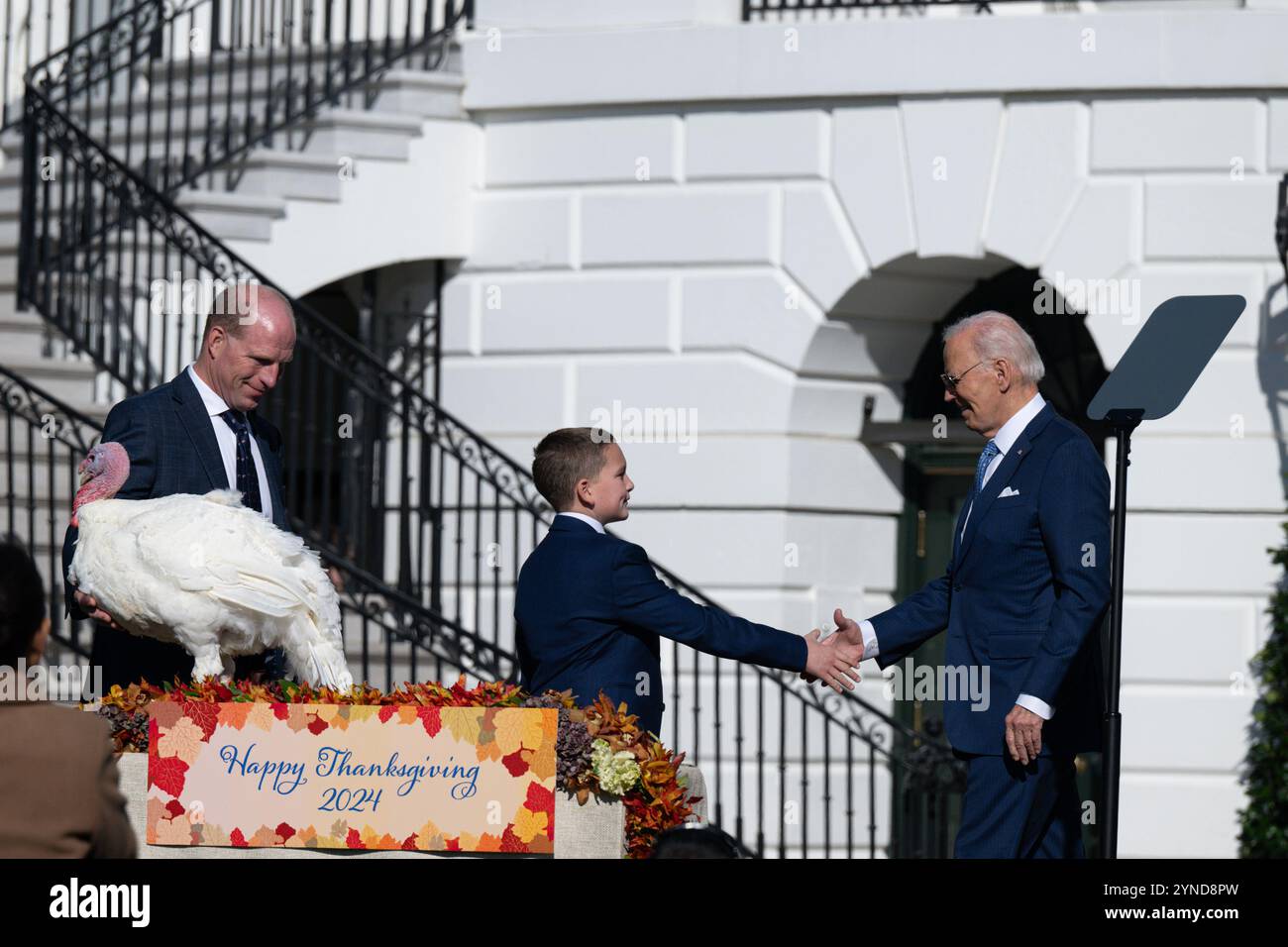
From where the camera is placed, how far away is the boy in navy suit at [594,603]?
590cm

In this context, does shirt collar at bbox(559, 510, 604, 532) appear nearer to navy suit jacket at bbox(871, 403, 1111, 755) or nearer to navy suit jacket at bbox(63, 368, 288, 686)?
navy suit jacket at bbox(63, 368, 288, 686)

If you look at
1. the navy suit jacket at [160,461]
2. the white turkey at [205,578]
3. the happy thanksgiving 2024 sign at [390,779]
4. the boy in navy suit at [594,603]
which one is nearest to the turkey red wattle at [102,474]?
the white turkey at [205,578]

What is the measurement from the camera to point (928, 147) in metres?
11.3

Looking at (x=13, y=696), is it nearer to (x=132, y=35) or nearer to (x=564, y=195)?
(x=564, y=195)

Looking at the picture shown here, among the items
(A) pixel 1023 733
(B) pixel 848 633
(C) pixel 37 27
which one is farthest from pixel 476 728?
(C) pixel 37 27

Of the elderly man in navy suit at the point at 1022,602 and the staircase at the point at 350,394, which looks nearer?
the elderly man in navy suit at the point at 1022,602

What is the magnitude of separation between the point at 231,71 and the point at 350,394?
214 centimetres

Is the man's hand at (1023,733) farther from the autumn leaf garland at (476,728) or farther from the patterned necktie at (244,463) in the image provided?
the patterned necktie at (244,463)

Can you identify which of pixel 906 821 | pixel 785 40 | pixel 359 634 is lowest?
pixel 906 821

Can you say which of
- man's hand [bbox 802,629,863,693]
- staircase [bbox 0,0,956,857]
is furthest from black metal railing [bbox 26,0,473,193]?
man's hand [bbox 802,629,863,693]

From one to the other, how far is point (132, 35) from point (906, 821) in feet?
22.3

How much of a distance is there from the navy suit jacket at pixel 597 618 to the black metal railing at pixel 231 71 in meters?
6.89

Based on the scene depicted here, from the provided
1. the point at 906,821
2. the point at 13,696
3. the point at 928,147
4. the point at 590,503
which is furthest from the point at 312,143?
the point at 13,696

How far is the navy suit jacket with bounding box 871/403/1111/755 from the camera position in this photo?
5.80 meters
